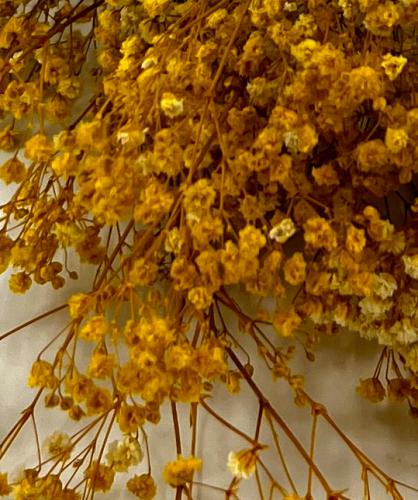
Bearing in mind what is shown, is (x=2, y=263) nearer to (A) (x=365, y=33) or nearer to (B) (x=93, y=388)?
(B) (x=93, y=388)

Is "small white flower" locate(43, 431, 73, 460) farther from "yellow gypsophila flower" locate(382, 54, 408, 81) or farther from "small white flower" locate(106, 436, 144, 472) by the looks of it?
"yellow gypsophila flower" locate(382, 54, 408, 81)

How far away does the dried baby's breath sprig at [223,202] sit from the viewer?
26.6 inches

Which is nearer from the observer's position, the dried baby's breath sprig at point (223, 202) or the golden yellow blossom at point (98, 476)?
the dried baby's breath sprig at point (223, 202)

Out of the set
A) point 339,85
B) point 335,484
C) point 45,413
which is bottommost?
point 335,484

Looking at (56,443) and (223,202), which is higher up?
(223,202)

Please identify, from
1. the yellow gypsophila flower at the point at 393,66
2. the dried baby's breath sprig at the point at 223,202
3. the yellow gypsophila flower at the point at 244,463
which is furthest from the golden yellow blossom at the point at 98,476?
the yellow gypsophila flower at the point at 393,66

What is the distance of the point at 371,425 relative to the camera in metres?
0.89

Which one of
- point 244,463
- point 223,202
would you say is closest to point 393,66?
point 223,202

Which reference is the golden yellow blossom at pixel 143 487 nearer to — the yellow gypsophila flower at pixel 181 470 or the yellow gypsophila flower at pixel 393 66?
the yellow gypsophila flower at pixel 181 470

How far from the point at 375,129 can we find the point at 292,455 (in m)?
0.35

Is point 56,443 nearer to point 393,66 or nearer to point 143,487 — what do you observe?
point 143,487

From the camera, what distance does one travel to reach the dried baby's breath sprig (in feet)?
2.21

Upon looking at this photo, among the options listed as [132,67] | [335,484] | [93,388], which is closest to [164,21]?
[132,67]

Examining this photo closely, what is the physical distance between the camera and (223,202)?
0.72 meters
